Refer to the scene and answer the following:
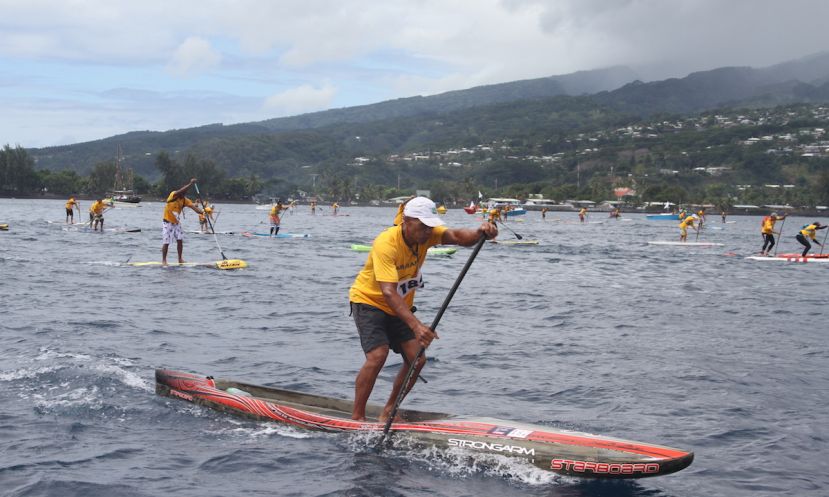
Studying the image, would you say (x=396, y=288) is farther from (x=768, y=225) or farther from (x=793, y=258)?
(x=768, y=225)

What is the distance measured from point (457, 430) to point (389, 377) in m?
4.54

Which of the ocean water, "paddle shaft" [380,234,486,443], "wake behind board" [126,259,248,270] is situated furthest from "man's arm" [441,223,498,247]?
"wake behind board" [126,259,248,270]

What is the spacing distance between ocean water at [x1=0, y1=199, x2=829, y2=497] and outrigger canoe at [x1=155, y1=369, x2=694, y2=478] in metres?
0.16

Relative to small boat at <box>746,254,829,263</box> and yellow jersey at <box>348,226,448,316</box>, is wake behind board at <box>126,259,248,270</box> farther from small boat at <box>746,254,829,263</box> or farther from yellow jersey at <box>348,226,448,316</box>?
small boat at <box>746,254,829,263</box>

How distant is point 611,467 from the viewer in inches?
307

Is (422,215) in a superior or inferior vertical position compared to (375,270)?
superior

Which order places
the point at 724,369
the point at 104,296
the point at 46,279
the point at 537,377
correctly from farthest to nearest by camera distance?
the point at 46,279 < the point at 104,296 < the point at 724,369 < the point at 537,377

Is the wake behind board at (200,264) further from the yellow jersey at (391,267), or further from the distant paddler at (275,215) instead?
the distant paddler at (275,215)

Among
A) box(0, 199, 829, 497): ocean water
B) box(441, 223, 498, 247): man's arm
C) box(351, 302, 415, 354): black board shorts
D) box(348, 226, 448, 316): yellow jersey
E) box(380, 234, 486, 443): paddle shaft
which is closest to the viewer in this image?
box(0, 199, 829, 497): ocean water

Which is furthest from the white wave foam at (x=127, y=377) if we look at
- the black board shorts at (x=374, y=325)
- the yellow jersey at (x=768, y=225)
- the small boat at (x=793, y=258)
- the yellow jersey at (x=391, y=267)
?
the yellow jersey at (x=768, y=225)

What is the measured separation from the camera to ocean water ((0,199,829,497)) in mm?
8383

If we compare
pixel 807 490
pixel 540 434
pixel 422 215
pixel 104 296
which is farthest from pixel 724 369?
pixel 104 296

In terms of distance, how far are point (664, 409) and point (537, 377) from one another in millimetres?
2415

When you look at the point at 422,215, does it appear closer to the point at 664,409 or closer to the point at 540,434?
the point at 540,434
